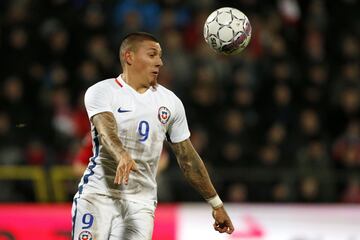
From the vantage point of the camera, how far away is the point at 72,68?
38.1ft

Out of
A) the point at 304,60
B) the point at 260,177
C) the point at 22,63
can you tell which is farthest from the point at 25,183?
the point at 304,60

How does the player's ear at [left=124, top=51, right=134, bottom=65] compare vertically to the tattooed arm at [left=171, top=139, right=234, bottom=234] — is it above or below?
above

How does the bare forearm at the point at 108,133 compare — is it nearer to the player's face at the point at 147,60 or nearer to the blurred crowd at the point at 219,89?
the player's face at the point at 147,60

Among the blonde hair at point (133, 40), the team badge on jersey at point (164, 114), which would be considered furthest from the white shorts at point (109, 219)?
the blonde hair at point (133, 40)

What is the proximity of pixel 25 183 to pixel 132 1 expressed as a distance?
3517 millimetres

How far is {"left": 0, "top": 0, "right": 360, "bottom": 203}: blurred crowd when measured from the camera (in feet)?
34.8

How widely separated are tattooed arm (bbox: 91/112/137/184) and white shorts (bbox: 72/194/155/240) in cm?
44

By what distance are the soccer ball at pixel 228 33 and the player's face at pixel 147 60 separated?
0.55 meters

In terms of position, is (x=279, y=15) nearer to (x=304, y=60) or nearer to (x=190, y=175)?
(x=304, y=60)

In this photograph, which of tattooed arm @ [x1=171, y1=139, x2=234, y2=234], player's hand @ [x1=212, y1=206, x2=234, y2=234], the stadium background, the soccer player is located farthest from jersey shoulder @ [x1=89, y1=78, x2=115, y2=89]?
the stadium background

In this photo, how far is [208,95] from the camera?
36.4 feet

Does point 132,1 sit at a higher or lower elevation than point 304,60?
higher

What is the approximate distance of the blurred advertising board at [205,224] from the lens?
8.23m

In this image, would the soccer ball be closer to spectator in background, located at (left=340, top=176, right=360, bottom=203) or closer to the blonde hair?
the blonde hair
